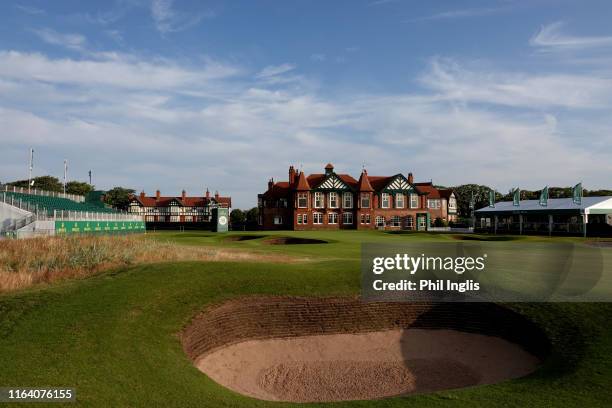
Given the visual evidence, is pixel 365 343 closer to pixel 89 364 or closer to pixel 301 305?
pixel 301 305

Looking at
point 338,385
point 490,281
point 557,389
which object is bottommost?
point 338,385

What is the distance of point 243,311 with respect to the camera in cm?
1691

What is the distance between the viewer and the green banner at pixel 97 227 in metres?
46.1

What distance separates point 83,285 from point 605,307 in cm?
1828

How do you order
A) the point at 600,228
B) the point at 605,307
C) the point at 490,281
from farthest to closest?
the point at 600,228 → the point at 490,281 → the point at 605,307

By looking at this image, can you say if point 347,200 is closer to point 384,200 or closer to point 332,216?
point 332,216

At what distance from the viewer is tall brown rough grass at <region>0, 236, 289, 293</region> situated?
19219 mm

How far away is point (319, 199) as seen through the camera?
85062 mm

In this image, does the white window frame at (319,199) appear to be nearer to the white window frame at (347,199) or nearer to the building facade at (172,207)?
the white window frame at (347,199)

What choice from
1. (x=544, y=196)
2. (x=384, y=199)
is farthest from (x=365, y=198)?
(x=544, y=196)

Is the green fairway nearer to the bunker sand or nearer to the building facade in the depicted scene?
the bunker sand

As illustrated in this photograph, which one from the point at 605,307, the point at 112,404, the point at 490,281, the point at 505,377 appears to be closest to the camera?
the point at 112,404

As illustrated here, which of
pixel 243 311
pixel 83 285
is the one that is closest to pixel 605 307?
pixel 243 311
